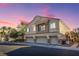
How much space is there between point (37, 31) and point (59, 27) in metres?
0.33

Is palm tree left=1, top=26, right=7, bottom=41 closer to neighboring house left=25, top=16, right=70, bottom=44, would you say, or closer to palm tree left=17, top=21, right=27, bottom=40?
palm tree left=17, top=21, right=27, bottom=40

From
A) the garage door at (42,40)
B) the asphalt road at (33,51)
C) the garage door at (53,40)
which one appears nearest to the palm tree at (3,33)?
the asphalt road at (33,51)

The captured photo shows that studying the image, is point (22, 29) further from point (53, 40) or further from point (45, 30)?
point (53, 40)

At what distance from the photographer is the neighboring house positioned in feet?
13.1

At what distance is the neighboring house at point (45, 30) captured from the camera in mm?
3992

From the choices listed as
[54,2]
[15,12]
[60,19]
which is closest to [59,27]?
[60,19]

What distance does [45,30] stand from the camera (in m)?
4.07

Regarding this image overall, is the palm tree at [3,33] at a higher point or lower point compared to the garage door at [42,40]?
higher

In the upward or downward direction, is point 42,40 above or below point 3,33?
below

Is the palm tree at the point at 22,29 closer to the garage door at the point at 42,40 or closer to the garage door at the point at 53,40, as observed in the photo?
the garage door at the point at 42,40

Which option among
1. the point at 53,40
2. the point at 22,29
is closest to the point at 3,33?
the point at 22,29

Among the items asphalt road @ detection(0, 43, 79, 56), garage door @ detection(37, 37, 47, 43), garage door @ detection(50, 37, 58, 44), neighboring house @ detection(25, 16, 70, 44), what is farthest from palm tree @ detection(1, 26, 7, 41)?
garage door @ detection(50, 37, 58, 44)

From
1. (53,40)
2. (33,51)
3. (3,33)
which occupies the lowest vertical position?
(33,51)

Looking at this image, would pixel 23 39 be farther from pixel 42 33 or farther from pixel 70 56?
pixel 70 56
